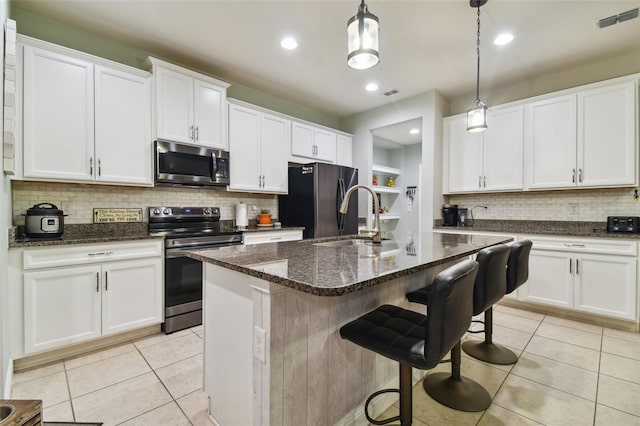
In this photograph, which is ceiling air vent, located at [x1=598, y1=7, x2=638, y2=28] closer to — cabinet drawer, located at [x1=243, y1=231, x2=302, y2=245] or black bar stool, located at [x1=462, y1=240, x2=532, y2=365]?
black bar stool, located at [x1=462, y1=240, x2=532, y2=365]

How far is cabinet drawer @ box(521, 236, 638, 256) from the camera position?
110 inches

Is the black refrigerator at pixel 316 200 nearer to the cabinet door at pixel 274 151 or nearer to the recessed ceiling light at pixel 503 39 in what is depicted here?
the cabinet door at pixel 274 151

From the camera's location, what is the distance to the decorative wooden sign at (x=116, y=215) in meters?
2.82

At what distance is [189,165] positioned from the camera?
3113 mm

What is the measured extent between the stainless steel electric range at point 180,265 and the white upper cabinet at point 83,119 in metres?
0.52

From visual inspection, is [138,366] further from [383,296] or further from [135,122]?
[135,122]

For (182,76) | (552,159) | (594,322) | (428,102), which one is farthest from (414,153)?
(182,76)

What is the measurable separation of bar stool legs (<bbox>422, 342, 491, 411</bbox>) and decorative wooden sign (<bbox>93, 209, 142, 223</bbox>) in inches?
121

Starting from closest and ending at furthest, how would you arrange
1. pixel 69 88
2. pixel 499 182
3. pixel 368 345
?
1. pixel 368 345
2. pixel 69 88
3. pixel 499 182

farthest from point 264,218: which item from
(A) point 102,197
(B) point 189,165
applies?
(A) point 102,197

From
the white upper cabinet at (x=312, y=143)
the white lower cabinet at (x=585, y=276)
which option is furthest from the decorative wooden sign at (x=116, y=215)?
the white lower cabinet at (x=585, y=276)

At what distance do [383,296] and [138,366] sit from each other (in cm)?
194

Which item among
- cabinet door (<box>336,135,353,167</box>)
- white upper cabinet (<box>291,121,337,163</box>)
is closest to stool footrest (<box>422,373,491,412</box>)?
white upper cabinet (<box>291,121,337,163</box>)

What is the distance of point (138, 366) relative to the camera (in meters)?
2.19
